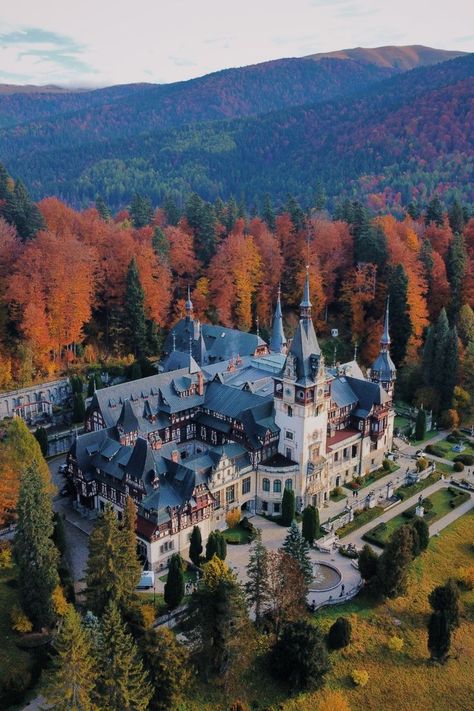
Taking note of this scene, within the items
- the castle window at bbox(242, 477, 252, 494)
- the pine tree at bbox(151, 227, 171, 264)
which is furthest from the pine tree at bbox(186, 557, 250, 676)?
the pine tree at bbox(151, 227, 171, 264)

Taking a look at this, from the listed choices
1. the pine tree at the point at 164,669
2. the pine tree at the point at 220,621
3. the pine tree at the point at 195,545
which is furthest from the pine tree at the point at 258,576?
the pine tree at the point at 195,545

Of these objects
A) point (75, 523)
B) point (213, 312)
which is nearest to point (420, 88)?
point (213, 312)

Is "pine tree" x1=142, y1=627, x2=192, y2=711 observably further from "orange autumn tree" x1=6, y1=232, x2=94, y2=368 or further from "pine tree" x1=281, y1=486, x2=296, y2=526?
"orange autumn tree" x1=6, y1=232, x2=94, y2=368

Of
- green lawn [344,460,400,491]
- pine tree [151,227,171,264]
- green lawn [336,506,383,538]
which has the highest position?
pine tree [151,227,171,264]

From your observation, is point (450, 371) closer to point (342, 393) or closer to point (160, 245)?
point (342, 393)

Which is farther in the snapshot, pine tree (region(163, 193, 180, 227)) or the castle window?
pine tree (region(163, 193, 180, 227))

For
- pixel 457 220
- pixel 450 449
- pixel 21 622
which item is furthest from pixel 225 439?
pixel 457 220

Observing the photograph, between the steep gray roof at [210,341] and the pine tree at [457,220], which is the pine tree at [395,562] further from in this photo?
the pine tree at [457,220]
